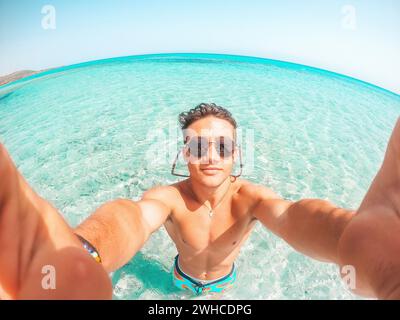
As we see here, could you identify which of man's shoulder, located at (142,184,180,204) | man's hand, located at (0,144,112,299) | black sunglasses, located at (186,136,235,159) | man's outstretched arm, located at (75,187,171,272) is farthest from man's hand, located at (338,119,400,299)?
man's shoulder, located at (142,184,180,204)

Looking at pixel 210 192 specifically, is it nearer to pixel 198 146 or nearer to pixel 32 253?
pixel 198 146

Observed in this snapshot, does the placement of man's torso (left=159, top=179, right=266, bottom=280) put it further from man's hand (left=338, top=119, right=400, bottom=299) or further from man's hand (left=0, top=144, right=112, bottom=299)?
man's hand (left=0, top=144, right=112, bottom=299)

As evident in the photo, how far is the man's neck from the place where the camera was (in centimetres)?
181

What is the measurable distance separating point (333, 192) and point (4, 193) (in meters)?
4.29

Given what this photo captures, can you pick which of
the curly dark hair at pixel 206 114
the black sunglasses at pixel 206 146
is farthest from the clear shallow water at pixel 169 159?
the curly dark hair at pixel 206 114

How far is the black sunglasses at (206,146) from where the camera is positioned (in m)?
1.77

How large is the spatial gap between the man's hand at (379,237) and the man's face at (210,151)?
993 millimetres

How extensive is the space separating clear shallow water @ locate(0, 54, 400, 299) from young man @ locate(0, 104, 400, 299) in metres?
0.60

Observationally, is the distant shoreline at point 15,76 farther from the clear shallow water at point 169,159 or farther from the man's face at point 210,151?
the man's face at point 210,151

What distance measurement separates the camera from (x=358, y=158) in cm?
547

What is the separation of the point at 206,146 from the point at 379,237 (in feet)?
3.96
